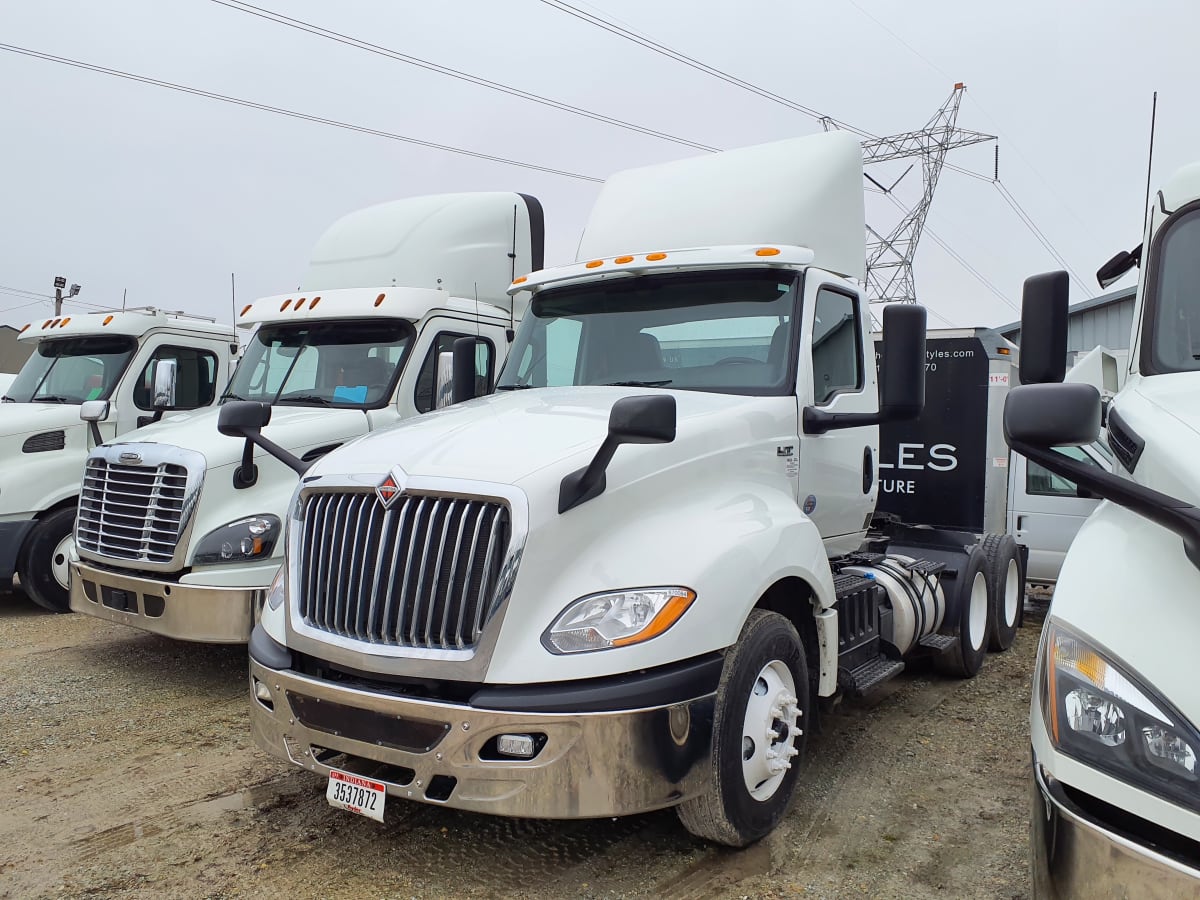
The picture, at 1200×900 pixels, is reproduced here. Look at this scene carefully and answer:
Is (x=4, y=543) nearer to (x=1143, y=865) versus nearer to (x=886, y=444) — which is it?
(x=886, y=444)

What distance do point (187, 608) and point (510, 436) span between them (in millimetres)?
3063

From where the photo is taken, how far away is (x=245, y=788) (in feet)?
14.0

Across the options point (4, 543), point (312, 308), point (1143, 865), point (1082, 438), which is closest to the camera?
point (1143, 865)

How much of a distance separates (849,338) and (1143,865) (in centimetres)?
363

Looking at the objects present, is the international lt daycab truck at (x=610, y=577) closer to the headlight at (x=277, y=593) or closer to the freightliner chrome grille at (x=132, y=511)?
the headlight at (x=277, y=593)

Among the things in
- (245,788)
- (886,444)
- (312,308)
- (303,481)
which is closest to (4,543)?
(312,308)

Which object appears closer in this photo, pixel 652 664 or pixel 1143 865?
pixel 1143 865

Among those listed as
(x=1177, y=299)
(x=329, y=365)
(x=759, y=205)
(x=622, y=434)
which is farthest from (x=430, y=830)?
(x=329, y=365)

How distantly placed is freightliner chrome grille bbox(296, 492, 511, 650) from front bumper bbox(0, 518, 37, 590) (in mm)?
5686

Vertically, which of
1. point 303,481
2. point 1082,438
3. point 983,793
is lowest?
point 983,793

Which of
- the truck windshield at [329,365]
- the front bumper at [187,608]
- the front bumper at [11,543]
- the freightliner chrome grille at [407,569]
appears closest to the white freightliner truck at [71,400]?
the front bumper at [11,543]

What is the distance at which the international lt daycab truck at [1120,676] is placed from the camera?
72.6 inches

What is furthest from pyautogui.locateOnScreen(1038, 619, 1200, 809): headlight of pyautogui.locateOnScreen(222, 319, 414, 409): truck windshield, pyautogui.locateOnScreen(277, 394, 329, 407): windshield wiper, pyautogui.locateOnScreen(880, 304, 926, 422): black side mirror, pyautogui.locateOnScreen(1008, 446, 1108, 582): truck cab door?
pyautogui.locateOnScreen(1008, 446, 1108, 582): truck cab door

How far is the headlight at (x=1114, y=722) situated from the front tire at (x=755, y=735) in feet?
4.34
